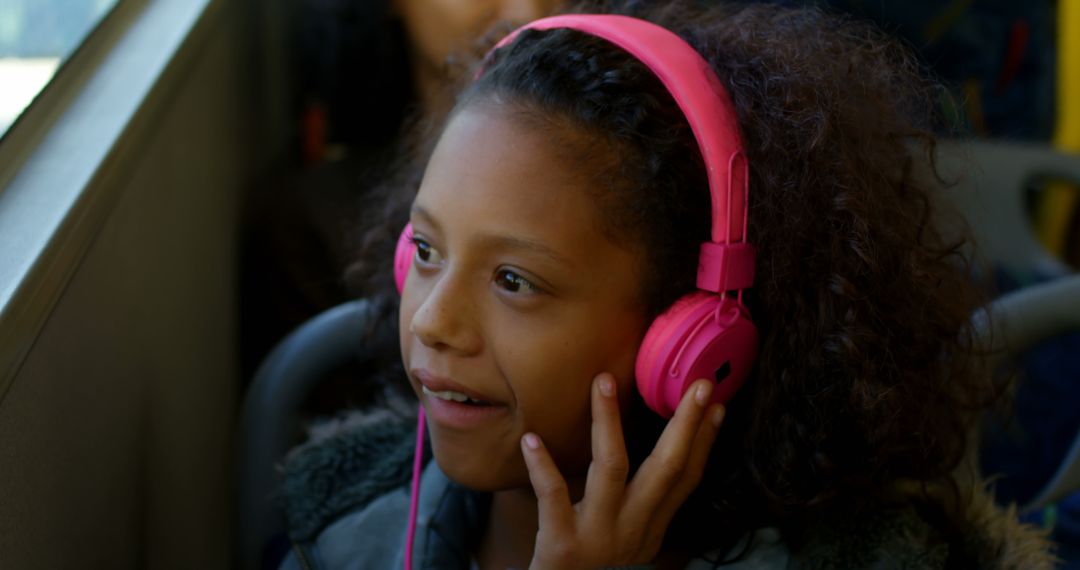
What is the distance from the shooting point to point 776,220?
3.20 ft

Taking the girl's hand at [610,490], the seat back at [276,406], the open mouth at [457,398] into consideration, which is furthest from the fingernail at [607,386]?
the seat back at [276,406]

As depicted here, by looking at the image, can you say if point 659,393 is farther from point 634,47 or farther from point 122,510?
point 122,510

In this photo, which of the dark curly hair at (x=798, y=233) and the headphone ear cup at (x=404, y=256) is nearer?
the dark curly hair at (x=798, y=233)

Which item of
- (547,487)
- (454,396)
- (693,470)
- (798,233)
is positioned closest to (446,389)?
(454,396)

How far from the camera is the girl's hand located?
0.94m

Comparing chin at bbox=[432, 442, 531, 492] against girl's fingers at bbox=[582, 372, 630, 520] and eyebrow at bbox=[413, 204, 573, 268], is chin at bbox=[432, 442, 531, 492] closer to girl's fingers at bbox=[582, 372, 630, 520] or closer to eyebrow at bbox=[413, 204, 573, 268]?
girl's fingers at bbox=[582, 372, 630, 520]

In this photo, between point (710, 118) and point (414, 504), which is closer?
point (710, 118)

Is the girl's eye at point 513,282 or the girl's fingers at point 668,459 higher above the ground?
the girl's eye at point 513,282

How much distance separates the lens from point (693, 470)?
0.98 meters

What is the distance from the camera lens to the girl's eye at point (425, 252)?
3.34 feet

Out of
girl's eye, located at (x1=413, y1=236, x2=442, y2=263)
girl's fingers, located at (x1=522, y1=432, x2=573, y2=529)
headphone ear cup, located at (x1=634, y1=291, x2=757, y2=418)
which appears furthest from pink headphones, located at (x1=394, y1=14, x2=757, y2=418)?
girl's eye, located at (x1=413, y1=236, x2=442, y2=263)

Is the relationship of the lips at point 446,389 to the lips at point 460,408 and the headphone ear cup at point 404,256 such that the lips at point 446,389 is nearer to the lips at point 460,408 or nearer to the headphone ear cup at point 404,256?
the lips at point 460,408

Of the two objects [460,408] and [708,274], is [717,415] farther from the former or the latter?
[460,408]

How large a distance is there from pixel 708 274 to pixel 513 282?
168 mm
